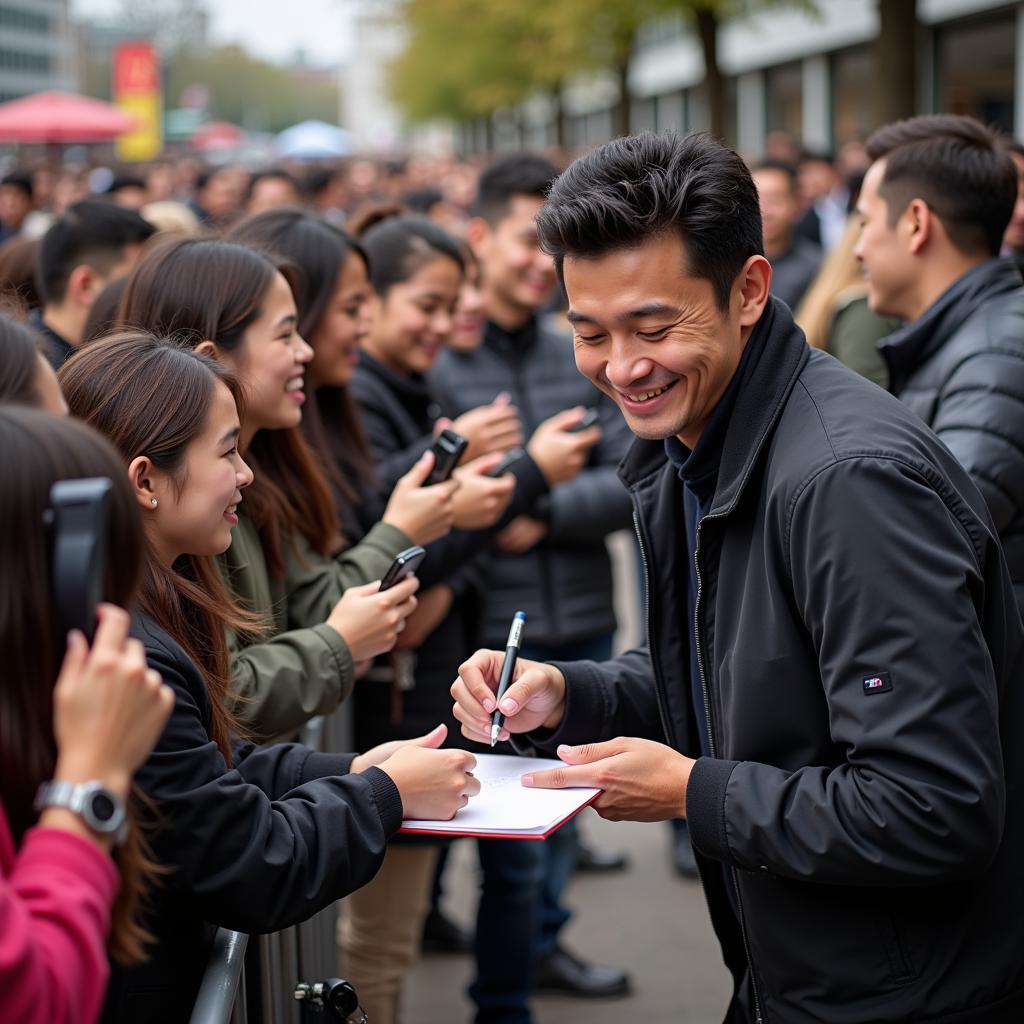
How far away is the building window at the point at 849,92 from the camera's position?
1014 inches

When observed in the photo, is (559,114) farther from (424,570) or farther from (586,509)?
(424,570)

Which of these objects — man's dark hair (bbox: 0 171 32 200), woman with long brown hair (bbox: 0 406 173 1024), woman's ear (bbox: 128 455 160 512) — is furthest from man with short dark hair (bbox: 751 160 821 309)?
woman with long brown hair (bbox: 0 406 173 1024)

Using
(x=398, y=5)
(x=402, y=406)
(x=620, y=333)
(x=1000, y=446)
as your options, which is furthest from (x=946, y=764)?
(x=398, y=5)

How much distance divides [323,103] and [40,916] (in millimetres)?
164384

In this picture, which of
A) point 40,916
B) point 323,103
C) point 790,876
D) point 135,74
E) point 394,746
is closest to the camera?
point 40,916

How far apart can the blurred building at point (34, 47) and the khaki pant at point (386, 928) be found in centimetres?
9842

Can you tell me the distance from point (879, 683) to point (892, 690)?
0.02m

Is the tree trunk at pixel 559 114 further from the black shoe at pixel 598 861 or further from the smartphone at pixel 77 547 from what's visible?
the smartphone at pixel 77 547

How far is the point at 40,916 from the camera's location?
1531mm

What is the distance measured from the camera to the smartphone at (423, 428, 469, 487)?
3709 millimetres

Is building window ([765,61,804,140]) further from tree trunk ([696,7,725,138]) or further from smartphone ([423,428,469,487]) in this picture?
smartphone ([423,428,469,487])

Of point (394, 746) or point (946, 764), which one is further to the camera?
point (394, 746)

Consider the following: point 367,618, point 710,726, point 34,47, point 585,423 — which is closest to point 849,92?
point 585,423

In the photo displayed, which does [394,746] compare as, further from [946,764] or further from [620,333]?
[946,764]
